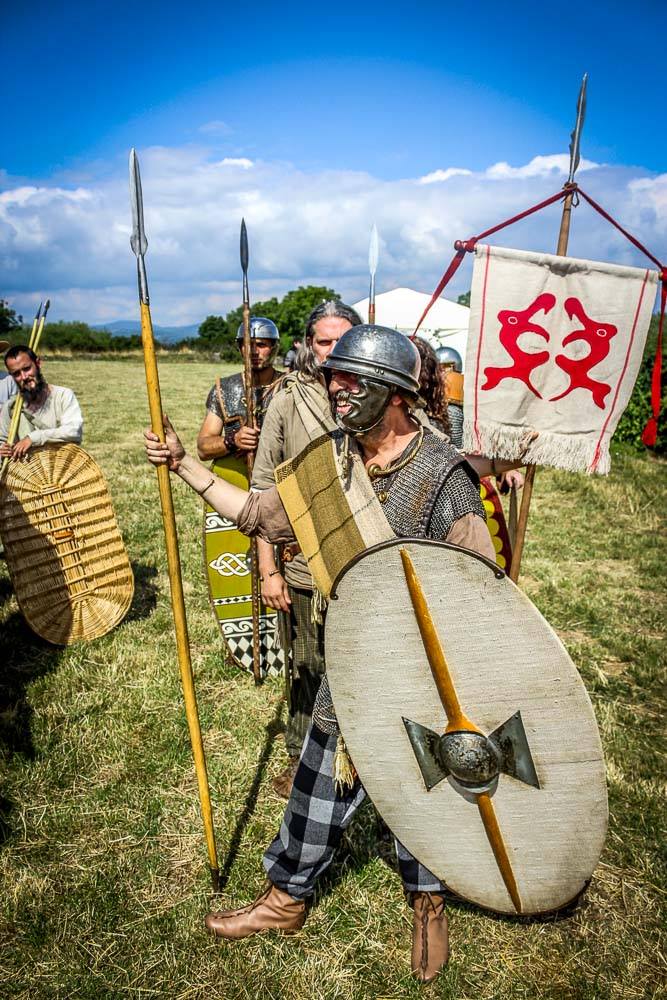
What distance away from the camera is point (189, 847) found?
2.78 m

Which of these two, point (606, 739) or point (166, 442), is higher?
point (166, 442)

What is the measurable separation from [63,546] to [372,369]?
10.7 ft

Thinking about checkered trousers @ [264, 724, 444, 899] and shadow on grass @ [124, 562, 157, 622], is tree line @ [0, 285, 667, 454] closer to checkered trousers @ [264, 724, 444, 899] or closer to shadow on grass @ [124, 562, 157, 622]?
shadow on grass @ [124, 562, 157, 622]

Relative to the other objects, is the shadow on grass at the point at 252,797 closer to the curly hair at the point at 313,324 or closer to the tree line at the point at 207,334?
the curly hair at the point at 313,324

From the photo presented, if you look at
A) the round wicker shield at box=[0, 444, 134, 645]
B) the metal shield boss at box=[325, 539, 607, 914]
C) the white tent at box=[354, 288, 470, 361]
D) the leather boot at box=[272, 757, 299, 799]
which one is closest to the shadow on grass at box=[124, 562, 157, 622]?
the round wicker shield at box=[0, 444, 134, 645]

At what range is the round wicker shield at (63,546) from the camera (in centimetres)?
412

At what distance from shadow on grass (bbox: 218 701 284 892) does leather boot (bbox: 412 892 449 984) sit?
2.74 ft

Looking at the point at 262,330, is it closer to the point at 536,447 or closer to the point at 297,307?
the point at 536,447

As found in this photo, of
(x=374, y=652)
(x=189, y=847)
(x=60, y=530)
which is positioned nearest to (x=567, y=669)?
(x=374, y=652)

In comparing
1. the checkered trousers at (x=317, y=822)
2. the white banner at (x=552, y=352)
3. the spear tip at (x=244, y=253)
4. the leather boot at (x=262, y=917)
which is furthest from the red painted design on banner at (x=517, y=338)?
the leather boot at (x=262, y=917)

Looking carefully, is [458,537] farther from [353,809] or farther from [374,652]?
[353,809]

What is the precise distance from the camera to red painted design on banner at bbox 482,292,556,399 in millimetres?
2848

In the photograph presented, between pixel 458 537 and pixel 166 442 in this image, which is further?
pixel 166 442

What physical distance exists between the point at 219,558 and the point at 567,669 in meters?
2.67
